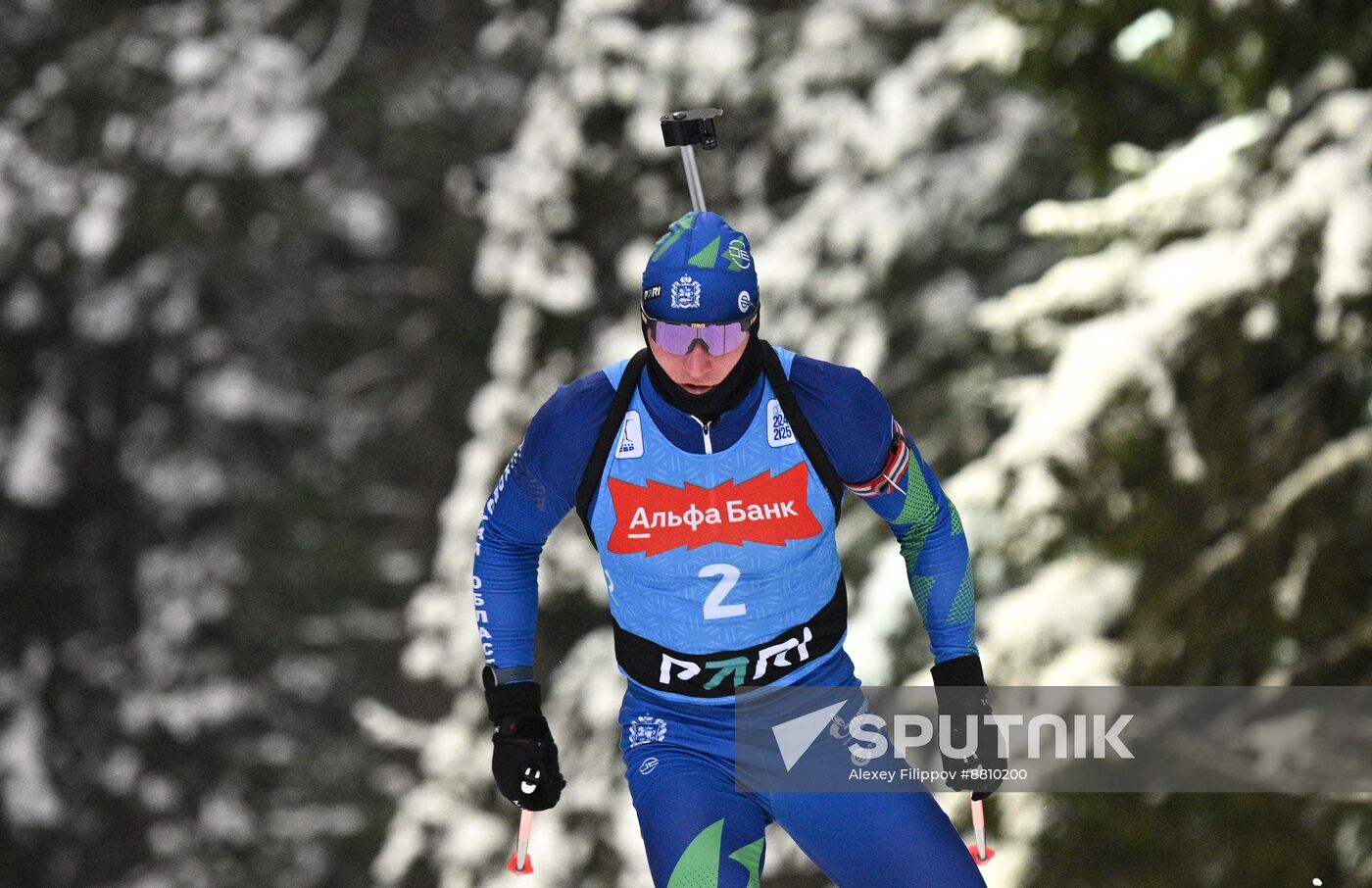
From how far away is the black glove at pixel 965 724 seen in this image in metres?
3.81

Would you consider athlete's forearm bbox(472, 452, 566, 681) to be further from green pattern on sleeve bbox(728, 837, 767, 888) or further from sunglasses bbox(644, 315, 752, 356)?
green pattern on sleeve bbox(728, 837, 767, 888)

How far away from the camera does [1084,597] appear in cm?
659

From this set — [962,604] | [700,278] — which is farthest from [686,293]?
[962,604]

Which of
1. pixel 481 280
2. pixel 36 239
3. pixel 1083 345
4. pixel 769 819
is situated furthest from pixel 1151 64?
pixel 36 239

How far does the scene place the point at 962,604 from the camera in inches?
156

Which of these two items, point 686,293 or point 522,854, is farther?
point 522,854

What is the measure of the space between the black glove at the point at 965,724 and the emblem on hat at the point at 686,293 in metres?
1.13

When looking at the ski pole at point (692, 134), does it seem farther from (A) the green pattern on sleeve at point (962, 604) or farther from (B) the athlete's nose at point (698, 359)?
(A) the green pattern on sleeve at point (962, 604)

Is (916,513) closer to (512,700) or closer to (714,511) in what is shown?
(714,511)

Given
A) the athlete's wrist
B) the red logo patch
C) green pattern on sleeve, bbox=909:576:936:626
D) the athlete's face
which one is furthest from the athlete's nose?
the athlete's wrist

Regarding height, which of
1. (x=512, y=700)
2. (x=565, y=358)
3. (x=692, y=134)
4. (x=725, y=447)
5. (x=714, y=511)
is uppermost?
(x=565, y=358)

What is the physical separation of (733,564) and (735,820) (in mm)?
604

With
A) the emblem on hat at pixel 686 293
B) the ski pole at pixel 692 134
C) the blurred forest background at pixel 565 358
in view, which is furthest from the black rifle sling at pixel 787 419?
the blurred forest background at pixel 565 358

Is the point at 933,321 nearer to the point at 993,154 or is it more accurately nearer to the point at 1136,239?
the point at 993,154
